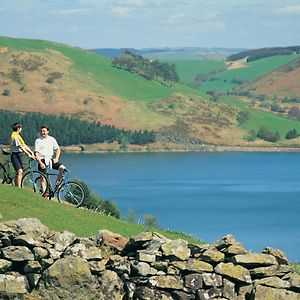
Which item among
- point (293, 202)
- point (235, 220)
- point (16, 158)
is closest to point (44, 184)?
point (16, 158)

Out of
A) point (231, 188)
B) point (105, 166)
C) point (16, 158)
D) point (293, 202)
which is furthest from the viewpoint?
point (105, 166)

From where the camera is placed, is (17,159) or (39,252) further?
(17,159)

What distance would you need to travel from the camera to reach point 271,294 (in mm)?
17047

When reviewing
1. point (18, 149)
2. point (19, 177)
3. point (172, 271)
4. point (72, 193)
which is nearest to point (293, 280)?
point (172, 271)

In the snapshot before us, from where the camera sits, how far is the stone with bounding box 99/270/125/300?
17.3 m

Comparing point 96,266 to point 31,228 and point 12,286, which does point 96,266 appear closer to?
point 31,228

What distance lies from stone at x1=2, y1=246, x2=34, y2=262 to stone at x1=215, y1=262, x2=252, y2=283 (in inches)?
121

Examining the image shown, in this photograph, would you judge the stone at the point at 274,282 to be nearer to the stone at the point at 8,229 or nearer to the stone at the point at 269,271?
the stone at the point at 269,271

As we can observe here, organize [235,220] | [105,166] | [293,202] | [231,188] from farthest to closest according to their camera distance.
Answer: [105,166] → [231,188] → [293,202] → [235,220]

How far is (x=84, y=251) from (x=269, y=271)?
10.0 ft

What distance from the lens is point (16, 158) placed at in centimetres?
2483

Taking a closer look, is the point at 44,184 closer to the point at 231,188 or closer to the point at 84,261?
the point at 84,261

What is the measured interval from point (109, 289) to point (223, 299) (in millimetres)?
1867

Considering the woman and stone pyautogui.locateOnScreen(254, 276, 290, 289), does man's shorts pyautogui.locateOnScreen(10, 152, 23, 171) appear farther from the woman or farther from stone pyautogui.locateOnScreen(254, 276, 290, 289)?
stone pyautogui.locateOnScreen(254, 276, 290, 289)
